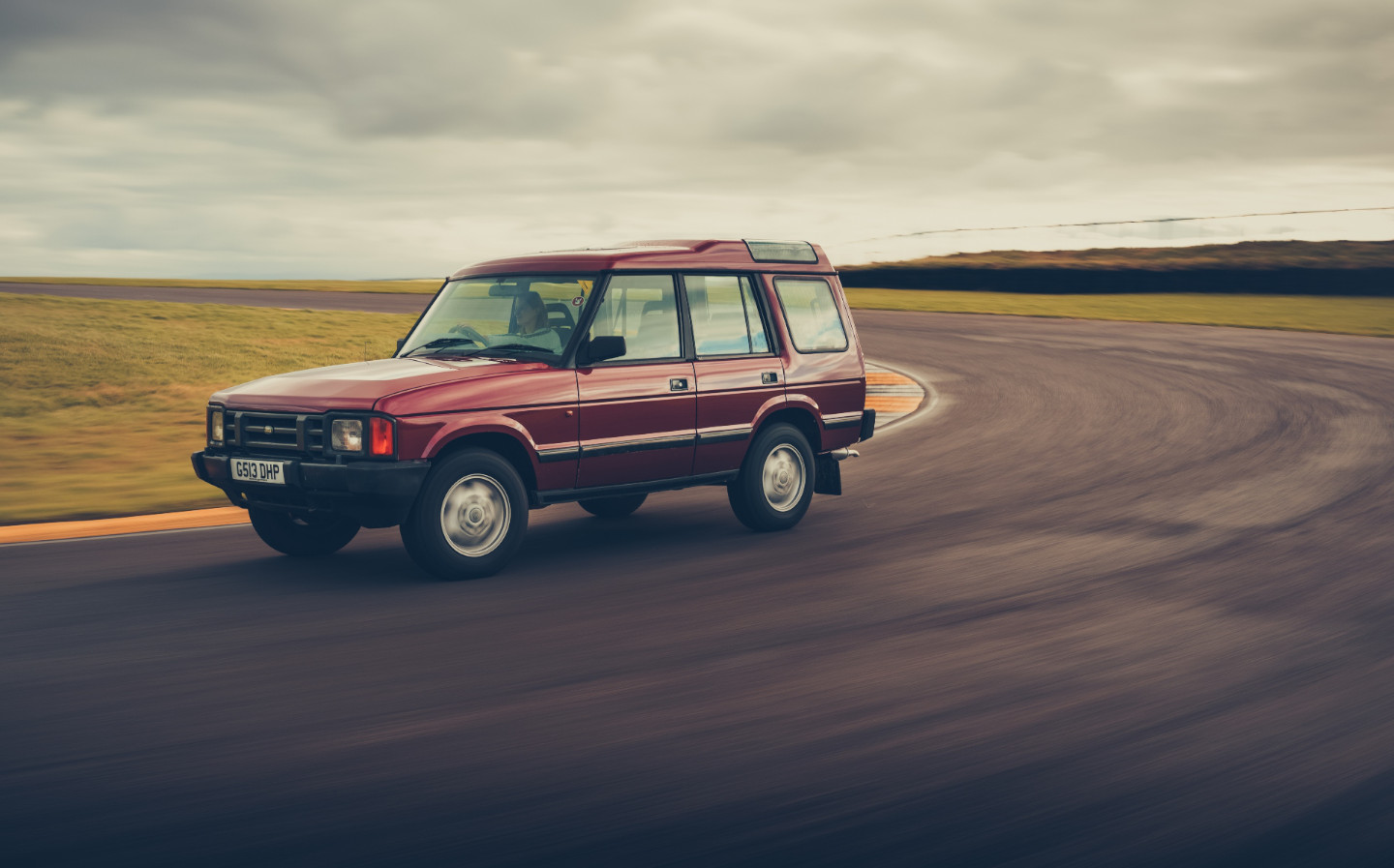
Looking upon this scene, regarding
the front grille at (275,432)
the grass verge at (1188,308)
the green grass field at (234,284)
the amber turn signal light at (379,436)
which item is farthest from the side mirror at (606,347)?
the green grass field at (234,284)

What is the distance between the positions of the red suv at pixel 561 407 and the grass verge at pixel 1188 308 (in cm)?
2597

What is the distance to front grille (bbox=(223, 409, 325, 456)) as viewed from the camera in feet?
23.5

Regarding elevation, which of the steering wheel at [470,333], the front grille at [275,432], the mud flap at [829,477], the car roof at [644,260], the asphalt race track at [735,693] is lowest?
the asphalt race track at [735,693]

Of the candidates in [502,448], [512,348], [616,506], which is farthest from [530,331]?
[616,506]

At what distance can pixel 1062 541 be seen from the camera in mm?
8680

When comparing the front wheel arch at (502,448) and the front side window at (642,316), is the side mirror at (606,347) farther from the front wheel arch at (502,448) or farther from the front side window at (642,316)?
the front wheel arch at (502,448)

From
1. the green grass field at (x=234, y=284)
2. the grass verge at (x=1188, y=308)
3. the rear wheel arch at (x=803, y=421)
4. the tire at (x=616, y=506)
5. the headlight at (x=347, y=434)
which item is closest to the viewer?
the headlight at (x=347, y=434)

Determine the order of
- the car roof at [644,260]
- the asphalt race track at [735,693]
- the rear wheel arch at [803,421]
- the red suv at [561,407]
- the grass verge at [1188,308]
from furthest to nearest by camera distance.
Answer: the grass verge at [1188,308] < the rear wheel arch at [803,421] < the car roof at [644,260] < the red suv at [561,407] < the asphalt race track at [735,693]

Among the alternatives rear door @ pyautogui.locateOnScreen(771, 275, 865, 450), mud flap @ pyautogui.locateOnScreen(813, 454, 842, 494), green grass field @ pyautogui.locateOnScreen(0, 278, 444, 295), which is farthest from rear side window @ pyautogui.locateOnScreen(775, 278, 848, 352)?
green grass field @ pyautogui.locateOnScreen(0, 278, 444, 295)

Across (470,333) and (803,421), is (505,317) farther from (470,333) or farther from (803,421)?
(803,421)

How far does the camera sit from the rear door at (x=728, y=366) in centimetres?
871

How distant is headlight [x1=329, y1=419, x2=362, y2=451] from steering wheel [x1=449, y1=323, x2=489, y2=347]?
1.36 m

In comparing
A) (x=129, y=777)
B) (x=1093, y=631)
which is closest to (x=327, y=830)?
(x=129, y=777)

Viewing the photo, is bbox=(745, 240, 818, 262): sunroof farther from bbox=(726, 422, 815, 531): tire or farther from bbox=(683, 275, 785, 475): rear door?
bbox=(726, 422, 815, 531): tire
